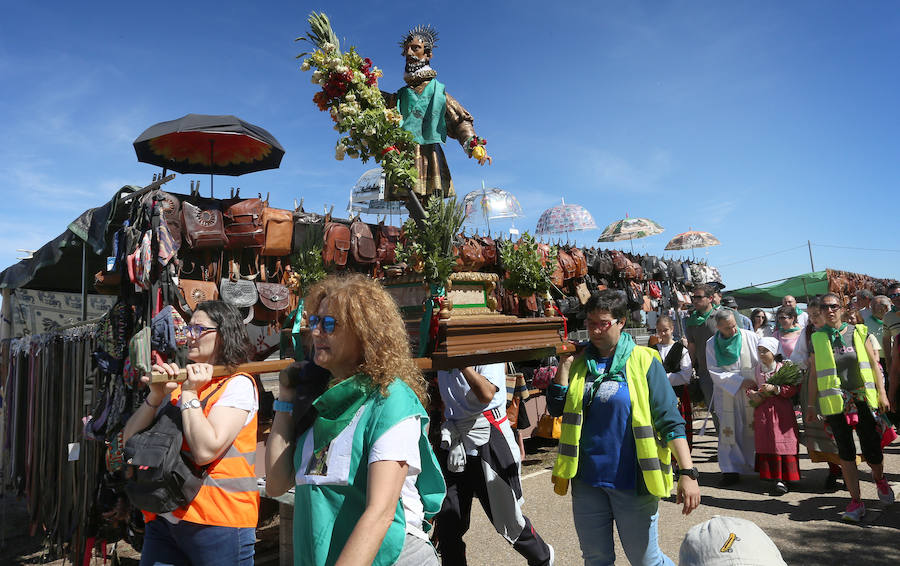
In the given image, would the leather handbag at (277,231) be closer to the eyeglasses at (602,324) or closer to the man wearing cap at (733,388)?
the eyeglasses at (602,324)

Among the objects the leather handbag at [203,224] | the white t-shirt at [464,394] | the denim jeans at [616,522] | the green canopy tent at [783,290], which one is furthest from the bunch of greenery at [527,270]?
the green canopy tent at [783,290]

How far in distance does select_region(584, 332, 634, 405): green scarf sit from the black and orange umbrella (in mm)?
3356

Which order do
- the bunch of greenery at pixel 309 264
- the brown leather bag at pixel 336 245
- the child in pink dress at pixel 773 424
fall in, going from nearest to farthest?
the bunch of greenery at pixel 309 264
the brown leather bag at pixel 336 245
the child in pink dress at pixel 773 424

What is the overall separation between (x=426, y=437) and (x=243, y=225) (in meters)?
3.71

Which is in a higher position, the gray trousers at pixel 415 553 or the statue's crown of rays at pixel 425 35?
the statue's crown of rays at pixel 425 35

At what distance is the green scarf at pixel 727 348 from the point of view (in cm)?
571

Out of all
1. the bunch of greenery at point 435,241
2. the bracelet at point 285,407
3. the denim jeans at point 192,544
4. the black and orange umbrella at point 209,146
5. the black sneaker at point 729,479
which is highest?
the black and orange umbrella at point 209,146

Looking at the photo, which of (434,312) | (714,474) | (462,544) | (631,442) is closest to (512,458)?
(462,544)

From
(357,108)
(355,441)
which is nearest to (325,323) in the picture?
(355,441)

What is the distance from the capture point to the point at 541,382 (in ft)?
20.0

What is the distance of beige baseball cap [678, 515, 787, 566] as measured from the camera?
1112mm

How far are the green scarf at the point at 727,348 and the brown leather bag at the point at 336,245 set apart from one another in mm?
Answer: 3981

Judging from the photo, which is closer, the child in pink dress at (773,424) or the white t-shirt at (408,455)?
the white t-shirt at (408,455)

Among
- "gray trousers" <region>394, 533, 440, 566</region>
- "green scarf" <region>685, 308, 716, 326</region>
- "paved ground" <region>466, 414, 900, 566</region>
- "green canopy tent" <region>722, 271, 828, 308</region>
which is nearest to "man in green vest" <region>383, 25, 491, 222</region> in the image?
"paved ground" <region>466, 414, 900, 566</region>
